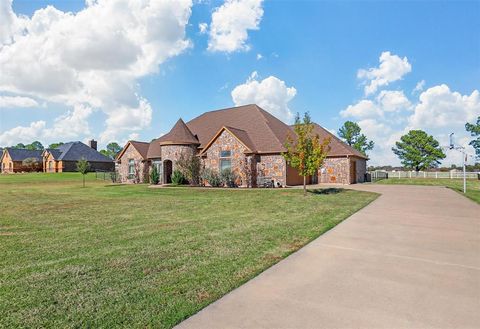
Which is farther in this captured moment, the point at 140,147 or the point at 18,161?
the point at 18,161

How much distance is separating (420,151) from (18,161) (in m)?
88.5

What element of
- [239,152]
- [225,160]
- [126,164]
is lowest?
[126,164]

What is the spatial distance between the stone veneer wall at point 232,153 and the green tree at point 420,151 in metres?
47.0

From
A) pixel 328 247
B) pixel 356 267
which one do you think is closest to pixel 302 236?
pixel 328 247

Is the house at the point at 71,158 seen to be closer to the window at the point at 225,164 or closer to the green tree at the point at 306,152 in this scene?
the window at the point at 225,164

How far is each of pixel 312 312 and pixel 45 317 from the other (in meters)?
3.23

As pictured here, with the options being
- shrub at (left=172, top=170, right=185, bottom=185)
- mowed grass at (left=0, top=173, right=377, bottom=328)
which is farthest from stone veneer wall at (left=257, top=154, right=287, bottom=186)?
mowed grass at (left=0, top=173, right=377, bottom=328)

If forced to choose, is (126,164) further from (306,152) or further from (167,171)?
(306,152)

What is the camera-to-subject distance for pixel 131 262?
5.11m

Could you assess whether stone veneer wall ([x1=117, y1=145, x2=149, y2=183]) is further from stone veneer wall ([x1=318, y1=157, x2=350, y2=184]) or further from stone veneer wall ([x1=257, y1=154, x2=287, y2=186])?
stone veneer wall ([x1=318, y1=157, x2=350, y2=184])

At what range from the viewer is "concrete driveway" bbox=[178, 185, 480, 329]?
320 centimetres

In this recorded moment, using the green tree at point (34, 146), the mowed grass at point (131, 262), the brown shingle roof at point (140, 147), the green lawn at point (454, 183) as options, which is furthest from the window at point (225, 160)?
the green tree at point (34, 146)

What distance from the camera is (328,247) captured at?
6.06 metres

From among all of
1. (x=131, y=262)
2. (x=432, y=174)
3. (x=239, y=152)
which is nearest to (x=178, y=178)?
(x=239, y=152)
